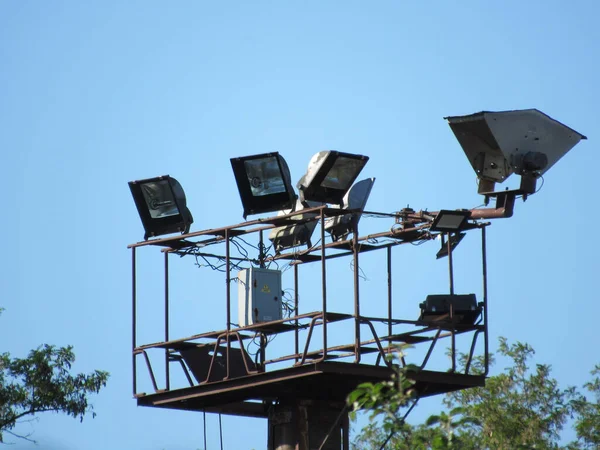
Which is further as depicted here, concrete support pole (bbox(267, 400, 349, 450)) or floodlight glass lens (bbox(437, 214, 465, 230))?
concrete support pole (bbox(267, 400, 349, 450))

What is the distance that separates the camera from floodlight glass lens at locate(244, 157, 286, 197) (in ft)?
66.6

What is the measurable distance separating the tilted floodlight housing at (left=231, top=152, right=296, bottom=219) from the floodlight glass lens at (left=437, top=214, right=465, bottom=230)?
202 cm

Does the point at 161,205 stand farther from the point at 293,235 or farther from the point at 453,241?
the point at 453,241

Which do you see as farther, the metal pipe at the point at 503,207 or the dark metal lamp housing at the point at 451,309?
the metal pipe at the point at 503,207

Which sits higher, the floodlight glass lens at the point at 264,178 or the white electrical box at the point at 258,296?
the floodlight glass lens at the point at 264,178

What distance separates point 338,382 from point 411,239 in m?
2.95

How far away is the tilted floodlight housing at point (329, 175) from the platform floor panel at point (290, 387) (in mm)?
2441

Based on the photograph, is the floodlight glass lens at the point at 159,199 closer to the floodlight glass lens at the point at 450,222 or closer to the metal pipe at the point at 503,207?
the floodlight glass lens at the point at 450,222

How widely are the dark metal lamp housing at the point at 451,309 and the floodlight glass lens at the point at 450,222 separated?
104 centimetres

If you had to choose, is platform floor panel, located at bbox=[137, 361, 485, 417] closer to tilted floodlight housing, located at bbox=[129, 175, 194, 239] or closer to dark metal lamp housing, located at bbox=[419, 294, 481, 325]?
dark metal lamp housing, located at bbox=[419, 294, 481, 325]

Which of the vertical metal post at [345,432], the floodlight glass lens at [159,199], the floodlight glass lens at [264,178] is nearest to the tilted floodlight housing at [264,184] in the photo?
the floodlight glass lens at [264,178]

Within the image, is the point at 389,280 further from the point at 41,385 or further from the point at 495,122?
the point at 41,385

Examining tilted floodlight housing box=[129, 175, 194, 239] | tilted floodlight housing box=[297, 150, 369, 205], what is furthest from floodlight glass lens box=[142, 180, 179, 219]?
tilted floodlight housing box=[297, 150, 369, 205]

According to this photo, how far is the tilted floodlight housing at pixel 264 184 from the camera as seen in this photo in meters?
20.3
